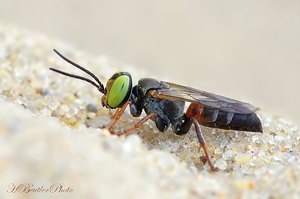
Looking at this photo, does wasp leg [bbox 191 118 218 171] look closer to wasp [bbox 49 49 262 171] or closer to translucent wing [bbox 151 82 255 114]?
wasp [bbox 49 49 262 171]

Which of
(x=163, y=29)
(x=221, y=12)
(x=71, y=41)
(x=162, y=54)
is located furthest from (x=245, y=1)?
(x=71, y=41)

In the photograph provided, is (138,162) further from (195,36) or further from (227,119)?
(195,36)

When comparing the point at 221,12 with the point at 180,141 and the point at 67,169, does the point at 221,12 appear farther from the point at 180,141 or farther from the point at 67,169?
the point at 67,169

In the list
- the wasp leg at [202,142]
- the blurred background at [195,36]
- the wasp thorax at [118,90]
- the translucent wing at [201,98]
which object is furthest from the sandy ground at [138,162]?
the blurred background at [195,36]

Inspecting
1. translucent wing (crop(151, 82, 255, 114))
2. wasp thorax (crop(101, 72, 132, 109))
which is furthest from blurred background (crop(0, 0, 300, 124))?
wasp thorax (crop(101, 72, 132, 109))

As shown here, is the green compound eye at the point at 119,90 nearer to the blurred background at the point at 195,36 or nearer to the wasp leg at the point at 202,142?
the wasp leg at the point at 202,142
